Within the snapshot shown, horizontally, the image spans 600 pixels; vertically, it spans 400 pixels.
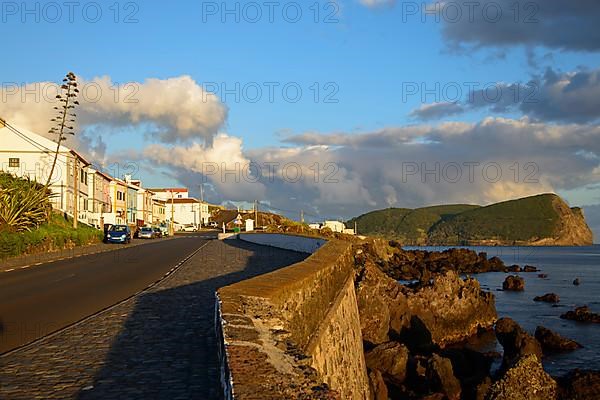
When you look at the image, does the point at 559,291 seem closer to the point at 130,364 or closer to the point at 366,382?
the point at 366,382

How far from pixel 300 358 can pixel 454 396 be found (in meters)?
8.99

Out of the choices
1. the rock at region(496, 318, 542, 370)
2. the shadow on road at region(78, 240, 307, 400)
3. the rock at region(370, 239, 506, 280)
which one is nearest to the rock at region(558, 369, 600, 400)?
the rock at region(496, 318, 542, 370)

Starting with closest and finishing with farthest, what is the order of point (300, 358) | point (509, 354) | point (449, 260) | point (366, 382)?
point (300, 358), point (366, 382), point (509, 354), point (449, 260)

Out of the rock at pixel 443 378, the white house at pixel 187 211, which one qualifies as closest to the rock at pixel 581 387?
the rock at pixel 443 378

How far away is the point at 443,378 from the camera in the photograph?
13.9m

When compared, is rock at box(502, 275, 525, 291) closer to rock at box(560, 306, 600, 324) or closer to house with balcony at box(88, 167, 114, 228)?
rock at box(560, 306, 600, 324)

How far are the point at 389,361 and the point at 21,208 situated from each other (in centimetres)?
2600

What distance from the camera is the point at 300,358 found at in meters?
5.79

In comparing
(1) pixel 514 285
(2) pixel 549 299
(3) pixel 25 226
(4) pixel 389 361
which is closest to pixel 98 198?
(3) pixel 25 226

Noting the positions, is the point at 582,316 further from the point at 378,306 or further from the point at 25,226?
the point at 25,226

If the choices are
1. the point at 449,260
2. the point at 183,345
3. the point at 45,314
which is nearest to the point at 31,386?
the point at 183,345

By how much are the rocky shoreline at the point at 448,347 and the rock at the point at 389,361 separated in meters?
0.02

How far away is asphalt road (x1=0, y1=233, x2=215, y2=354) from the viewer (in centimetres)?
1080

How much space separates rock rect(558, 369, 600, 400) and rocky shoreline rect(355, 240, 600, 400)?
19 mm
